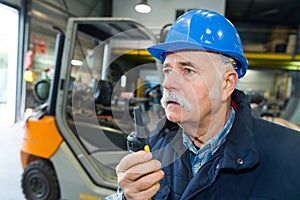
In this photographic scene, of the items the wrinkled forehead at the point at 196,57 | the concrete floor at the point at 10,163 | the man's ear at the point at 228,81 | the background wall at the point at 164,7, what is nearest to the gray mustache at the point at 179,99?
the wrinkled forehead at the point at 196,57

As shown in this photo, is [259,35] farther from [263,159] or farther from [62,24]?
[263,159]

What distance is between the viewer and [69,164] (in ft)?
6.98

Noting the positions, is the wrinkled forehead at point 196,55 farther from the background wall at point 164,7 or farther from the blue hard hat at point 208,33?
the background wall at point 164,7

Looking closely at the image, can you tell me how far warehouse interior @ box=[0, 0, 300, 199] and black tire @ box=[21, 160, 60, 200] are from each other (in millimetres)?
433

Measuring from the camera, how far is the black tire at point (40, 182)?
2.23 m

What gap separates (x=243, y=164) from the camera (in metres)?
0.71

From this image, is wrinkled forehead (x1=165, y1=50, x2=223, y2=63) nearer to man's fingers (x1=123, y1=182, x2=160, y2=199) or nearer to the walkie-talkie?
the walkie-talkie

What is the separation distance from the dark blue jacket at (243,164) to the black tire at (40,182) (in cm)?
172

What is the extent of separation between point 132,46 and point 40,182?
6.02ft

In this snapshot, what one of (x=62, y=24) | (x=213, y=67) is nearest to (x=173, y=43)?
(x=213, y=67)

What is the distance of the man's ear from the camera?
761 millimetres

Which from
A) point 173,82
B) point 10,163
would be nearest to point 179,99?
point 173,82

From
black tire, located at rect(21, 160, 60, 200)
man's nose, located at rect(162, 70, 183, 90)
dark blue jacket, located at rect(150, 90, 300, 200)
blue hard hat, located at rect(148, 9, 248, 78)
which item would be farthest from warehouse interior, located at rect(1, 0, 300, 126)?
black tire, located at rect(21, 160, 60, 200)

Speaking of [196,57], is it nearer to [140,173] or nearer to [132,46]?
[140,173]
